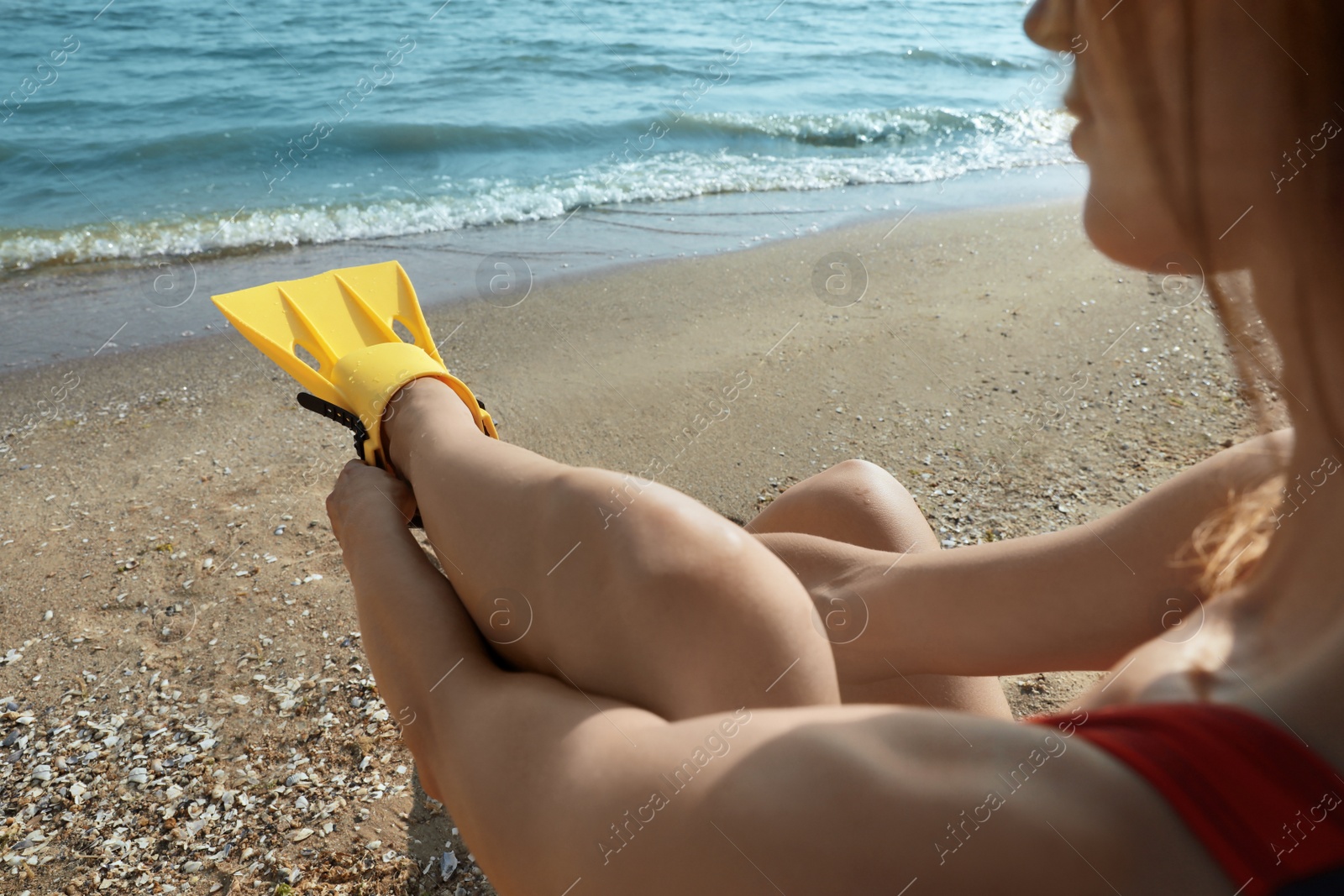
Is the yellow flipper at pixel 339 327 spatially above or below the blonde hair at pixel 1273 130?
below

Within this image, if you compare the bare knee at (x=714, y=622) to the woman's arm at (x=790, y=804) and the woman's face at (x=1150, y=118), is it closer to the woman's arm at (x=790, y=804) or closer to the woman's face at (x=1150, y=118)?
the woman's arm at (x=790, y=804)

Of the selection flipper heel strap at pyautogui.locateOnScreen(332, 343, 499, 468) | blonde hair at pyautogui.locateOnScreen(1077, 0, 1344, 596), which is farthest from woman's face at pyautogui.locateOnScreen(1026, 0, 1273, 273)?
flipper heel strap at pyautogui.locateOnScreen(332, 343, 499, 468)

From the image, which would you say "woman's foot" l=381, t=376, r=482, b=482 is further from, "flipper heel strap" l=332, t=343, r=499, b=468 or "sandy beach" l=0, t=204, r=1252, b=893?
"sandy beach" l=0, t=204, r=1252, b=893

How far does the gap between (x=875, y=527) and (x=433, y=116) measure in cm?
723

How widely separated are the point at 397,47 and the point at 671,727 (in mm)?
10452

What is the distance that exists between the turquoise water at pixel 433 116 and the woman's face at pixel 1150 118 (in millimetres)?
5312

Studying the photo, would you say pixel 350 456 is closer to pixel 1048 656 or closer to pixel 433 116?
pixel 1048 656

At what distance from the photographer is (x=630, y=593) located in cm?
103

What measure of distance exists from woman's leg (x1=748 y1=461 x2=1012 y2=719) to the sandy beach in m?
0.33

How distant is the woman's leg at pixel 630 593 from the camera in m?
0.97

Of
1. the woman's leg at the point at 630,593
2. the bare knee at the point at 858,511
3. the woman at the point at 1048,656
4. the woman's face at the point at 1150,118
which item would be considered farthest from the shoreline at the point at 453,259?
the woman's face at the point at 1150,118

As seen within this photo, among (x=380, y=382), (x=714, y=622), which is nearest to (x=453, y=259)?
(x=380, y=382)

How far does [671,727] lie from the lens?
2.83 feet

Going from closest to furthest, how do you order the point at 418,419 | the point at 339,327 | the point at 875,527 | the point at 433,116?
1. the point at 875,527
2. the point at 418,419
3. the point at 339,327
4. the point at 433,116
